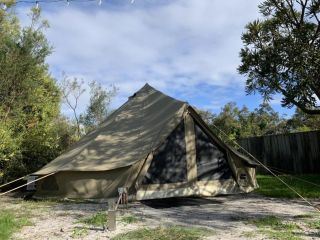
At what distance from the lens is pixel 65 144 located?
66.6 ft

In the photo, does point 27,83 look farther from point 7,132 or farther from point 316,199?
point 316,199

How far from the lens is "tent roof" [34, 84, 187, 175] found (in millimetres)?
11758

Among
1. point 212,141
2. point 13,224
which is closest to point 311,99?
point 212,141

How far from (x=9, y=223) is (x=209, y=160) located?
246 inches

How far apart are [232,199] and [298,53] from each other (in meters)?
5.18

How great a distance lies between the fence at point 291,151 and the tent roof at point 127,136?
24.3 ft

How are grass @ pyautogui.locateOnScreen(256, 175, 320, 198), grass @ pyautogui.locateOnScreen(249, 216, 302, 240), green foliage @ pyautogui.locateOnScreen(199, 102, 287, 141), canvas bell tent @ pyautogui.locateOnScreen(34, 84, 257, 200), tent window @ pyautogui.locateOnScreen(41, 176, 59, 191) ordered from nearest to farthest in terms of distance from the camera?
grass @ pyautogui.locateOnScreen(249, 216, 302, 240) < canvas bell tent @ pyautogui.locateOnScreen(34, 84, 257, 200) < tent window @ pyautogui.locateOnScreen(41, 176, 59, 191) < grass @ pyautogui.locateOnScreen(256, 175, 320, 198) < green foliage @ pyautogui.locateOnScreen(199, 102, 287, 141)

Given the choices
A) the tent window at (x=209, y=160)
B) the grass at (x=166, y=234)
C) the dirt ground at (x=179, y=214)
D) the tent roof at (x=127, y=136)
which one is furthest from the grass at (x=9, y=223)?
the tent window at (x=209, y=160)

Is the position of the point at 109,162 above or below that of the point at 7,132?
below

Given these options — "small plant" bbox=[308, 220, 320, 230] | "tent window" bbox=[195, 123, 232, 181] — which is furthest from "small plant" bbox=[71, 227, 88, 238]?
"tent window" bbox=[195, 123, 232, 181]

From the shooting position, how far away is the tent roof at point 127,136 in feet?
38.6

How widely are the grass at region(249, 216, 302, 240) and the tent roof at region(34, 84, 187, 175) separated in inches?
163

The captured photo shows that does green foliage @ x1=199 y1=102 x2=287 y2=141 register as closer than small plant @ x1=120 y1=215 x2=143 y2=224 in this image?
No

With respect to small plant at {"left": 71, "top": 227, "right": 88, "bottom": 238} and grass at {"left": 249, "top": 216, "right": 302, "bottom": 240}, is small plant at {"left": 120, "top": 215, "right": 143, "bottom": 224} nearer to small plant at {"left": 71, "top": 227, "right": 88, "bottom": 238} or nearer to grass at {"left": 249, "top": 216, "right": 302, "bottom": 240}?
small plant at {"left": 71, "top": 227, "right": 88, "bottom": 238}
